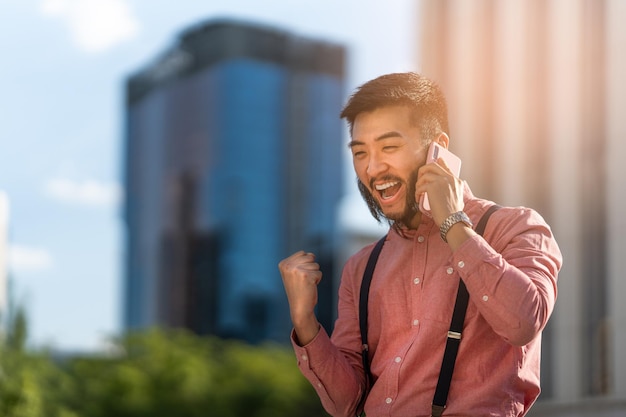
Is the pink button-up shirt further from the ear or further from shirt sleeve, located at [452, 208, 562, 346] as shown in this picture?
the ear

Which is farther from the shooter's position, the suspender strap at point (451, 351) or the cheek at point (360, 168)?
the cheek at point (360, 168)

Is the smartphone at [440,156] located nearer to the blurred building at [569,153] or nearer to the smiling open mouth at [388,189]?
the smiling open mouth at [388,189]

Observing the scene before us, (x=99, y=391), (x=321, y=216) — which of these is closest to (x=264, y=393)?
(x=99, y=391)

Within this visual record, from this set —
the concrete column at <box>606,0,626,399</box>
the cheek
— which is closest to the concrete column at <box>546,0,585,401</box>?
the concrete column at <box>606,0,626,399</box>

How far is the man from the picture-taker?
3107mm

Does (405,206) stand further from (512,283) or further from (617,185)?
(617,185)

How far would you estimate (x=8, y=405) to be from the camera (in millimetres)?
24938

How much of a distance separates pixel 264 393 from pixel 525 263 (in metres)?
54.8

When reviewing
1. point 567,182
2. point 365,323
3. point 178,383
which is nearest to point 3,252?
point 567,182

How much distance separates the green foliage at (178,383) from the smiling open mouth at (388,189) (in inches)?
1540

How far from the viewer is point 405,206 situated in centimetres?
345

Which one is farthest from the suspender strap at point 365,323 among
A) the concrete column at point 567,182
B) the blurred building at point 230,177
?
the blurred building at point 230,177

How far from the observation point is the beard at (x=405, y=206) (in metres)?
3.42

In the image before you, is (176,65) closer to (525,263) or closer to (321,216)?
(321,216)
